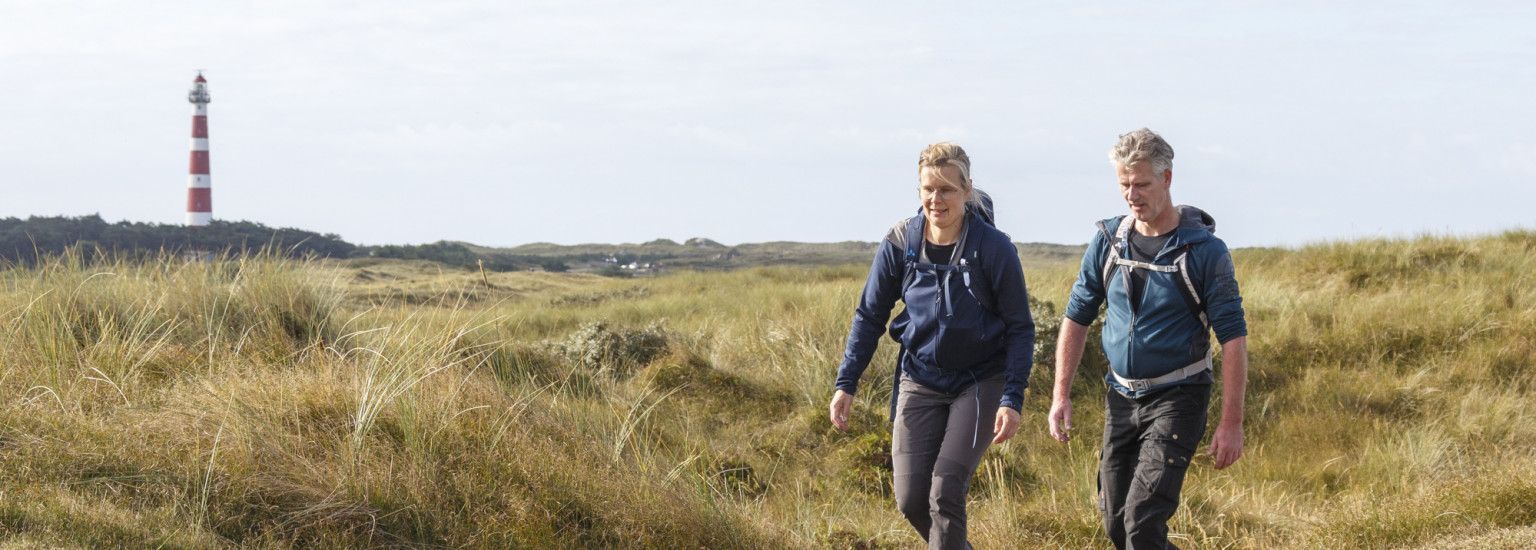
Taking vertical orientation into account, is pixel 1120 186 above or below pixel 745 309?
above

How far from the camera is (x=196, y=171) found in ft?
210

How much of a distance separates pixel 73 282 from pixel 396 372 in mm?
5025

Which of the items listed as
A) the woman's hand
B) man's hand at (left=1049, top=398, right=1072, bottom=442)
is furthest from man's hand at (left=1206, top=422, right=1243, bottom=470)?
the woman's hand

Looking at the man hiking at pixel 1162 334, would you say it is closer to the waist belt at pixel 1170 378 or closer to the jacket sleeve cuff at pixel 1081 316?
the waist belt at pixel 1170 378

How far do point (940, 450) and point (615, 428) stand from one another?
353 centimetres

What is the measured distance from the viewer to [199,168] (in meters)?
64.4

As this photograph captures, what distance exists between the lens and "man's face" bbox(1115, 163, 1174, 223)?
441 centimetres

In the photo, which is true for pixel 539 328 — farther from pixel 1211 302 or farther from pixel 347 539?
pixel 1211 302

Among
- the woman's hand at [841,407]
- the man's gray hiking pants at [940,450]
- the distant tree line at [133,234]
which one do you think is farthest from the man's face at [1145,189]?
the distant tree line at [133,234]

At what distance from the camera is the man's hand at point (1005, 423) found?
444cm

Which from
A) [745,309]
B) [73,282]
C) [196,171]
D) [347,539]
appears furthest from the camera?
[196,171]

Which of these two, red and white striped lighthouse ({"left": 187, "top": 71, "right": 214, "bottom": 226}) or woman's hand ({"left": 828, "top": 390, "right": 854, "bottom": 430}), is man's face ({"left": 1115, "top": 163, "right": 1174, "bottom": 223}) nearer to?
woman's hand ({"left": 828, "top": 390, "right": 854, "bottom": 430})

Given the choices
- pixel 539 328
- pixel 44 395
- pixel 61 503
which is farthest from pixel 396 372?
pixel 539 328

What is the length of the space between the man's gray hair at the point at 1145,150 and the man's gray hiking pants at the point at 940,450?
0.95 m
